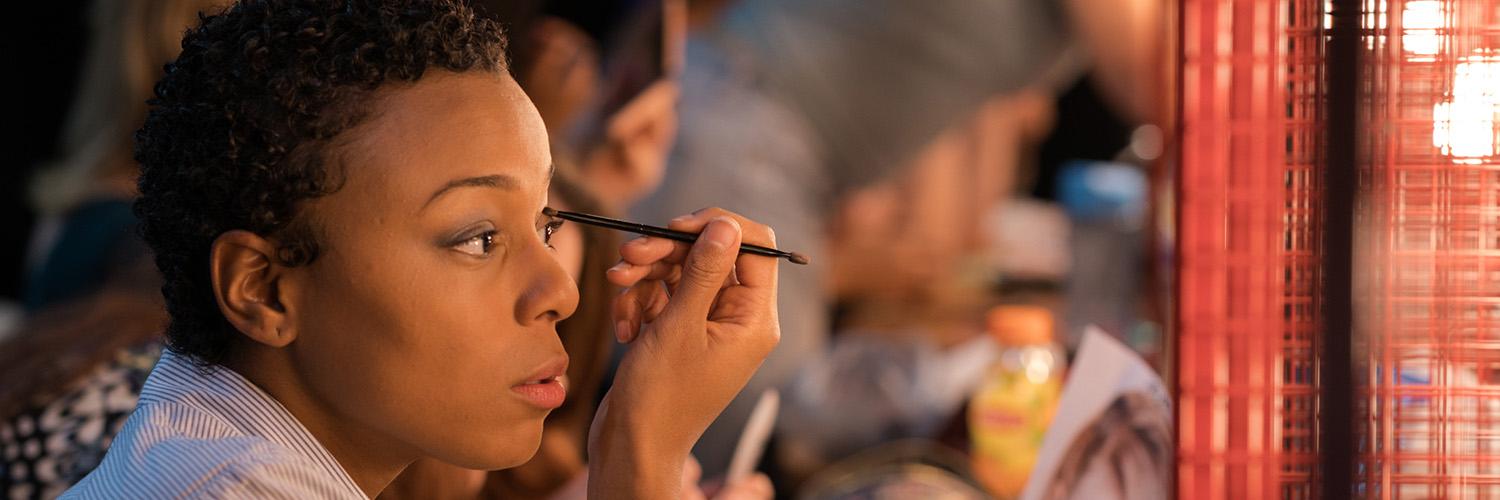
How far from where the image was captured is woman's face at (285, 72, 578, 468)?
26.4 inches

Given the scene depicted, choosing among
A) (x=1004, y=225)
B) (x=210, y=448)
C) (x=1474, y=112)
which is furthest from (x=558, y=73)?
(x=1004, y=225)

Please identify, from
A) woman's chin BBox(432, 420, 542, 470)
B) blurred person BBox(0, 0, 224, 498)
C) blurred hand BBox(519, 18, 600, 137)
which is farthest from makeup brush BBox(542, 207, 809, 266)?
blurred hand BBox(519, 18, 600, 137)

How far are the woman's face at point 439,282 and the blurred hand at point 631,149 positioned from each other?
3.94ft

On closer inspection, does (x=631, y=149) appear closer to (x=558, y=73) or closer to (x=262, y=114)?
(x=558, y=73)

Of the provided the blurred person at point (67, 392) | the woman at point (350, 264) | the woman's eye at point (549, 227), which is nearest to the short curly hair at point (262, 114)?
the woman at point (350, 264)

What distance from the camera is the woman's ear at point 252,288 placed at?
26.8 inches

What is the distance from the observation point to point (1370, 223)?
1.88ft

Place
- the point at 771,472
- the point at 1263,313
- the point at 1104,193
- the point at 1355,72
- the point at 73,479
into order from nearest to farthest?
the point at 1355,72, the point at 1263,313, the point at 73,479, the point at 771,472, the point at 1104,193

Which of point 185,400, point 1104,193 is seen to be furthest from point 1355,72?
point 1104,193

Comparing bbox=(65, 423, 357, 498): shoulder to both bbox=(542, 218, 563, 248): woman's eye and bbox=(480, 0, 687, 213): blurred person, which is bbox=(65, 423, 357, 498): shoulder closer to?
bbox=(542, 218, 563, 248): woman's eye

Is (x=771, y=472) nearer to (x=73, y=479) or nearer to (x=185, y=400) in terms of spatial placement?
(x=73, y=479)

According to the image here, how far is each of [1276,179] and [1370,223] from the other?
0.11 meters

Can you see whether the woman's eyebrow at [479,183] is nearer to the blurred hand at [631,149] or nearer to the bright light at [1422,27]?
the bright light at [1422,27]

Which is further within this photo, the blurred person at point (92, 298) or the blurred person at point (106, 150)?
the blurred person at point (106, 150)
